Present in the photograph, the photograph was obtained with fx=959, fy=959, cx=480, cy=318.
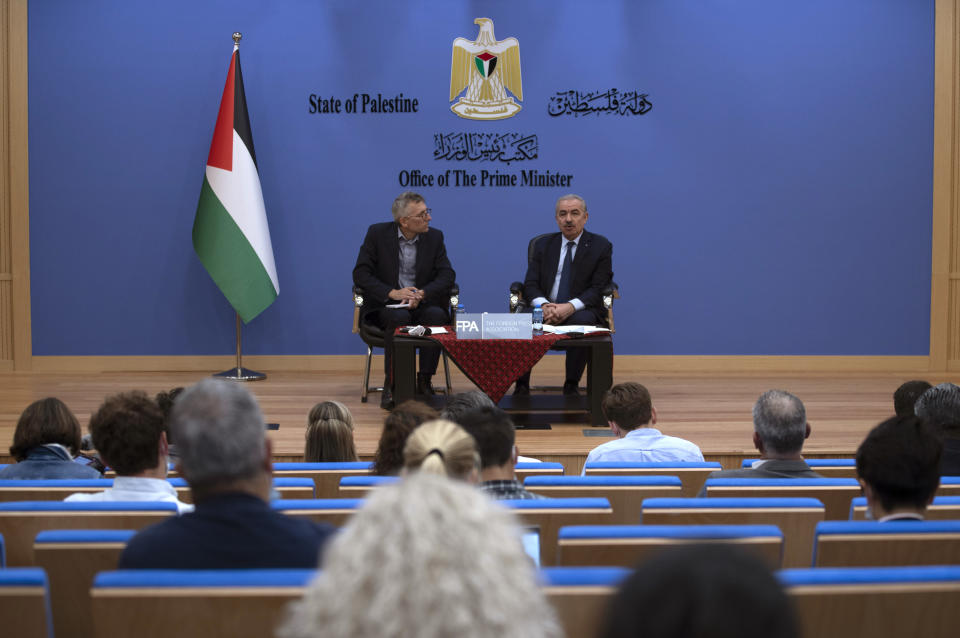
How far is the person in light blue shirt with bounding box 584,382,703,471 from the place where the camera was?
3170 mm

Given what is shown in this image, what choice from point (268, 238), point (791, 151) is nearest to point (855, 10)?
point (791, 151)

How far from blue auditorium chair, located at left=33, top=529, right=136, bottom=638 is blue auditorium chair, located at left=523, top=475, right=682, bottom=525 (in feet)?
3.44

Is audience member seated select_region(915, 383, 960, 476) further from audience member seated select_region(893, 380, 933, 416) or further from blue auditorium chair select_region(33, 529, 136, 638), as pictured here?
blue auditorium chair select_region(33, 529, 136, 638)

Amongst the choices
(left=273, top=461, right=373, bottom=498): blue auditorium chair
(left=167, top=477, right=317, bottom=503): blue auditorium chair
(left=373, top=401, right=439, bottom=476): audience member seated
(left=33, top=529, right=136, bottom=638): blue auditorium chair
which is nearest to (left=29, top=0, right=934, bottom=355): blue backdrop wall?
(left=273, top=461, right=373, bottom=498): blue auditorium chair

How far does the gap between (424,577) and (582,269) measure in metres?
5.06

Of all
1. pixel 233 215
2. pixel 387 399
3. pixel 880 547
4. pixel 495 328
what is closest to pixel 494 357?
pixel 495 328

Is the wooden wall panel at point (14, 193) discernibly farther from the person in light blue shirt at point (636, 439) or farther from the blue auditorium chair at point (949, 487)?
the blue auditorium chair at point (949, 487)

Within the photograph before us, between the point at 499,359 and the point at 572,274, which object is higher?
the point at 572,274

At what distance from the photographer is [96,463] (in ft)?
10.5

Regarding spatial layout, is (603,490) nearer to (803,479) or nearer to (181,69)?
(803,479)

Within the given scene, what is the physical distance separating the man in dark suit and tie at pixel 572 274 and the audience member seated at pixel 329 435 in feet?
8.60

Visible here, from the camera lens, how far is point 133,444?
2.22 metres

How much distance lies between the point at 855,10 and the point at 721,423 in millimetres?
3880

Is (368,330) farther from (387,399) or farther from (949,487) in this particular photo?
(949,487)
